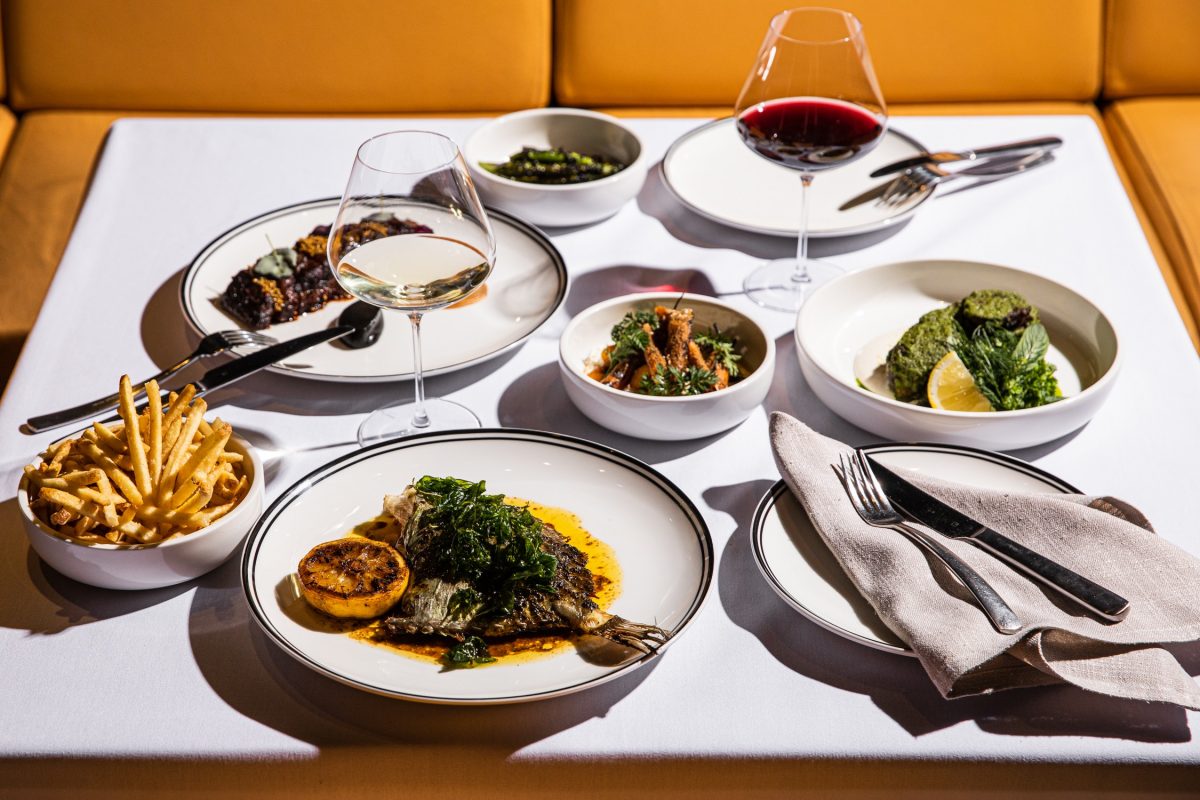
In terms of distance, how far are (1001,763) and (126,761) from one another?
2.42 ft

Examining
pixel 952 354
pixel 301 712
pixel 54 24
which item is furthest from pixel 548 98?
pixel 301 712

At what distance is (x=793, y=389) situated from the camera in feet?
4.55

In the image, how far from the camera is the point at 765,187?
1.83m

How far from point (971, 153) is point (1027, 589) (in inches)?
42.1

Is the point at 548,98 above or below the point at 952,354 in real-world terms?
below

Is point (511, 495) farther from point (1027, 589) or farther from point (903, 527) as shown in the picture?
point (1027, 589)

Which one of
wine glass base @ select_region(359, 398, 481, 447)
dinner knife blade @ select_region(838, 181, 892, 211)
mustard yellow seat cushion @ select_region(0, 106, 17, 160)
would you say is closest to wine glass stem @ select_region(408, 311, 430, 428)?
wine glass base @ select_region(359, 398, 481, 447)

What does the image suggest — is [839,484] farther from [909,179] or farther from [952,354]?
[909,179]

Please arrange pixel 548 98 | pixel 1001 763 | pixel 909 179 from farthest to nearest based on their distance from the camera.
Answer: pixel 548 98 → pixel 909 179 → pixel 1001 763

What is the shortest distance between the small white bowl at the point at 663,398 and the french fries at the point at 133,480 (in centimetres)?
41

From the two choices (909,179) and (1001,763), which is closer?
(1001,763)

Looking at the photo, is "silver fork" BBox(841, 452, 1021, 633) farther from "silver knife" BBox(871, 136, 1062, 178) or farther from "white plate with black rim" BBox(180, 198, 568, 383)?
"silver knife" BBox(871, 136, 1062, 178)

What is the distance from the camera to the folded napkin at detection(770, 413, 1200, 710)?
93 centimetres

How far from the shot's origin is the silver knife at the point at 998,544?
0.99 metres
